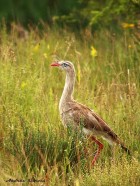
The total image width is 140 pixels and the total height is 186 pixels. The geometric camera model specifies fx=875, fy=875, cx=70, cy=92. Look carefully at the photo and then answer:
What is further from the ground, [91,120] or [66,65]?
[66,65]

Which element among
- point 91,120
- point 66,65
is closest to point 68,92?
point 66,65

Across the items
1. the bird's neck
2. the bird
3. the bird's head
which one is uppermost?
the bird's head

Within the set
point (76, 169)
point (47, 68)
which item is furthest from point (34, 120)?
point (47, 68)

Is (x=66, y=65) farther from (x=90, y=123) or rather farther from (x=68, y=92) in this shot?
(x=90, y=123)

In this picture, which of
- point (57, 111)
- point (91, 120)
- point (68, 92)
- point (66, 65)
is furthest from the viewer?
point (57, 111)

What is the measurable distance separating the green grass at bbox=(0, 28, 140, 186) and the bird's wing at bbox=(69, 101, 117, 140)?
0.18 m

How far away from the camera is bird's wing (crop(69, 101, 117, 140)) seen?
9.15 metres

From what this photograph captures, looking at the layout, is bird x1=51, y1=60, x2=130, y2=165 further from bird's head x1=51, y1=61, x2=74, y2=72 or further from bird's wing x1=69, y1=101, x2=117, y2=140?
bird's head x1=51, y1=61, x2=74, y2=72

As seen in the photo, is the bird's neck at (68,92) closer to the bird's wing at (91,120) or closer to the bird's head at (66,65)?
the bird's head at (66,65)

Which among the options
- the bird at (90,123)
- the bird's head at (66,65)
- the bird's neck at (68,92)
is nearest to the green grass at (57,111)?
the bird at (90,123)

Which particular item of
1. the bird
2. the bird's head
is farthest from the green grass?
the bird's head

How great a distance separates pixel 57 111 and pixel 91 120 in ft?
3.01

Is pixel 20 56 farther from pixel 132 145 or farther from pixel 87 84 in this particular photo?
pixel 132 145

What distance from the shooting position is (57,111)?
10023mm
